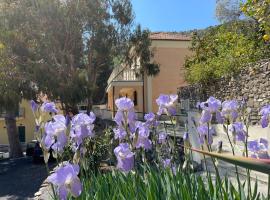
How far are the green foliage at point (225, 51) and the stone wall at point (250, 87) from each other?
0.33 meters

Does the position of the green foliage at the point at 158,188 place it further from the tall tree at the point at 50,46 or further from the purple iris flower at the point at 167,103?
the tall tree at the point at 50,46

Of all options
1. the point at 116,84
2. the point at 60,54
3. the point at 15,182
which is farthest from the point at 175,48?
the point at 15,182

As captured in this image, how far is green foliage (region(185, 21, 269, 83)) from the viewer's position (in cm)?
1349

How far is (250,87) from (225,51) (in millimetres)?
3359

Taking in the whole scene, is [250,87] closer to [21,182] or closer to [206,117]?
[21,182]

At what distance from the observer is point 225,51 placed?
15.0m

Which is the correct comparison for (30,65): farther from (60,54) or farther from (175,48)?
(175,48)

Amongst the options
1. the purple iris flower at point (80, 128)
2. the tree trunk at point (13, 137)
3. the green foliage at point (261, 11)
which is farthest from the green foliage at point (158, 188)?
the tree trunk at point (13, 137)

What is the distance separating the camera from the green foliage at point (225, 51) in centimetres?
1349

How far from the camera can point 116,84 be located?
26.9m

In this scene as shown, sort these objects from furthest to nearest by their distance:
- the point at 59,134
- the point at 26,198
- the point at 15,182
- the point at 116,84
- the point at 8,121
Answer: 1. the point at 116,84
2. the point at 8,121
3. the point at 15,182
4. the point at 26,198
5. the point at 59,134

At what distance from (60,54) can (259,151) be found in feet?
50.1

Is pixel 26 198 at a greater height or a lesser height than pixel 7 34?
lesser

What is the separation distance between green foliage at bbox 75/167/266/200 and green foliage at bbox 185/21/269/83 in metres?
10.4
